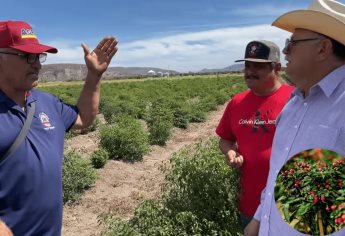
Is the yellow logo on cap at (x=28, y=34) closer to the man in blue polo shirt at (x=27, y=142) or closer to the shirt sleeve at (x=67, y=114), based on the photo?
the man in blue polo shirt at (x=27, y=142)

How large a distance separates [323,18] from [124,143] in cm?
864

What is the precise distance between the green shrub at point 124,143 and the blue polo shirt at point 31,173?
24.1ft

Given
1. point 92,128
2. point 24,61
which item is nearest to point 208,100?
point 92,128

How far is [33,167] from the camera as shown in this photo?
8.29ft

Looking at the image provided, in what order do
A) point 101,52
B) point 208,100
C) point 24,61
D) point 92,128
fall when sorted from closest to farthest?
point 24,61 → point 101,52 → point 92,128 → point 208,100

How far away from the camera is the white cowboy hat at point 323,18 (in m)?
1.85

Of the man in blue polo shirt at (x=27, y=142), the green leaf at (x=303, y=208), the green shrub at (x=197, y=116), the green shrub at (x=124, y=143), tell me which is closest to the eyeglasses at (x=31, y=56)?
the man in blue polo shirt at (x=27, y=142)

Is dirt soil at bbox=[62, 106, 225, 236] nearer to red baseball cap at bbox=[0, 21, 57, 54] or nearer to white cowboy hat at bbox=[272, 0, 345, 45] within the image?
red baseball cap at bbox=[0, 21, 57, 54]

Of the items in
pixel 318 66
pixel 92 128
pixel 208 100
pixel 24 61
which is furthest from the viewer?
pixel 208 100

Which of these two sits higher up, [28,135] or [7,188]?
[28,135]

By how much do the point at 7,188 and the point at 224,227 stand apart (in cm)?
262

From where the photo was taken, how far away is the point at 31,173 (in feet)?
8.25

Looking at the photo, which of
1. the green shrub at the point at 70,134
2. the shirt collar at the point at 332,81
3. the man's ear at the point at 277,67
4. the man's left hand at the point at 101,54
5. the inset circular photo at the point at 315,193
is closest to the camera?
the inset circular photo at the point at 315,193

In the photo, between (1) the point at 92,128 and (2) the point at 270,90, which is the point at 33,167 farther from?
(1) the point at 92,128
